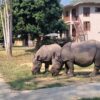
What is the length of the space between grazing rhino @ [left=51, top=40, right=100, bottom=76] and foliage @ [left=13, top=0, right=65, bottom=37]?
19685 millimetres

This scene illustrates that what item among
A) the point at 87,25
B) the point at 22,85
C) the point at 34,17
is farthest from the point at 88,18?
the point at 22,85

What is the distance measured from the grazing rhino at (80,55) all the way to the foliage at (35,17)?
1968cm

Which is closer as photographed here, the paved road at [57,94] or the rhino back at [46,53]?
the paved road at [57,94]

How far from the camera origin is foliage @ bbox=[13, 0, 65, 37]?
37719mm

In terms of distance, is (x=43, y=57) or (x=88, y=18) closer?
(x=43, y=57)

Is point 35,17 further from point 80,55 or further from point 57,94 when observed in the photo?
point 57,94

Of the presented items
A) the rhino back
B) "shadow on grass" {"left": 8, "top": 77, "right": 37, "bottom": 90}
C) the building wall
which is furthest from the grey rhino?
the building wall

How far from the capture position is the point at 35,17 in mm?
37531

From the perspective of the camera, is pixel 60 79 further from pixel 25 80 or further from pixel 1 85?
pixel 1 85

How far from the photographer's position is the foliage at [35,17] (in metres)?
37.7

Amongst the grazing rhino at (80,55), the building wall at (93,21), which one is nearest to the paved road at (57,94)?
the grazing rhino at (80,55)

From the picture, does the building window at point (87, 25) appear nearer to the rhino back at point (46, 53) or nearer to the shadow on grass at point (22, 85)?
the rhino back at point (46, 53)

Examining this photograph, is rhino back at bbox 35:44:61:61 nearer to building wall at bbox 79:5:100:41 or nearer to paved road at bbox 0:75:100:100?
paved road at bbox 0:75:100:100

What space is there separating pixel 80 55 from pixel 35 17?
67.0 feet
